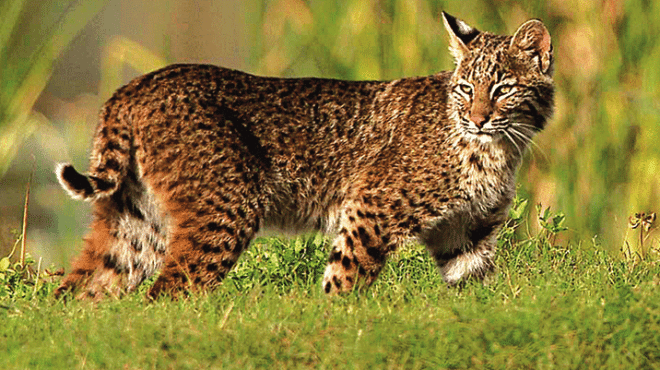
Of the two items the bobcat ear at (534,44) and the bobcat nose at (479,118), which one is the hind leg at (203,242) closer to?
the bobcat nose at (479,118)

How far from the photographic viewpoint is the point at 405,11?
8.31 metres

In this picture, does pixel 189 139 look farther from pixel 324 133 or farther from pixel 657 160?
pixel 657 160

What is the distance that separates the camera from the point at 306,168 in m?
6.83

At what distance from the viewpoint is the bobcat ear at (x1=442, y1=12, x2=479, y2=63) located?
22.3 feet

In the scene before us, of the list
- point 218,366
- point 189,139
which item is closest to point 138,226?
point 189,139

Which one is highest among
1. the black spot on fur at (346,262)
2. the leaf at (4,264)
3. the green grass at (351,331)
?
the black spot on fur at (346,262)

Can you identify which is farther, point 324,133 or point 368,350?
point 324,133

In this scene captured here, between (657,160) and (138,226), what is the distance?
11.3ft

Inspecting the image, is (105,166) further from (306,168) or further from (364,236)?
(364,236)

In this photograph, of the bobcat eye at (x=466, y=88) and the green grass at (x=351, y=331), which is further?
the bobcat eye at (x=466, y=88)

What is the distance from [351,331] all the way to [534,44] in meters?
2.17

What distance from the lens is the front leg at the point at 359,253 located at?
6.55 meters

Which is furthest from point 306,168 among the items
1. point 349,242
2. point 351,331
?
point 351,331

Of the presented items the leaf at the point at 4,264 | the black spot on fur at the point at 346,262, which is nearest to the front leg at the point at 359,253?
the black spot on fur at the point at 346,262
